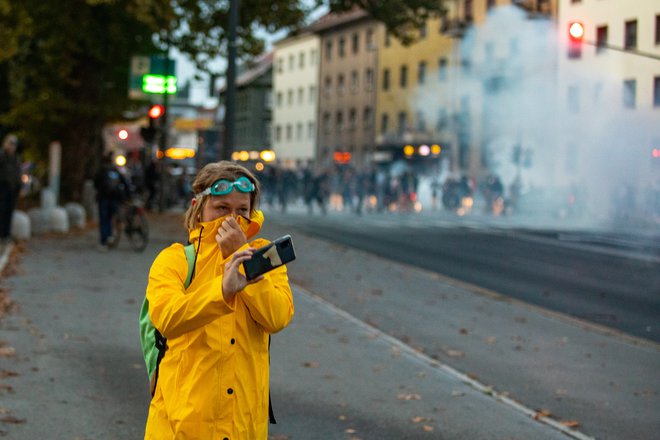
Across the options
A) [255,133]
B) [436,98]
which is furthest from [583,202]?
[255,133]

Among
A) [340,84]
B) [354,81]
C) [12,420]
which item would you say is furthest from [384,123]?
[12,420]

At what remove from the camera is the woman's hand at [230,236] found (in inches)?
144

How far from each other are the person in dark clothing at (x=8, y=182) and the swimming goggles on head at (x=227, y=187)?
15351 mm

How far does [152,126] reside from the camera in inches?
1034

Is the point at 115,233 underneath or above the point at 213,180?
underneath

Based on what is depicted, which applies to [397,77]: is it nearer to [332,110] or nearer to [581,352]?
[332,110]

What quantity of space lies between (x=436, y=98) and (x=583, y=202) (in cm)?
1877

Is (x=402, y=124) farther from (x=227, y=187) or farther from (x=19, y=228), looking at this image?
(x=227, y=187)

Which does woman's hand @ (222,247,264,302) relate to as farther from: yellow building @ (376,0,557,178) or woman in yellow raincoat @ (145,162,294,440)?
yellow building @ (376,0,557,178)

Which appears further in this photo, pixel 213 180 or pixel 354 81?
pixel 354 81

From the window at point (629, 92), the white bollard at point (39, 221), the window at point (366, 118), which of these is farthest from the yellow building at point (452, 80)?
the white bollard at point (39, 221)

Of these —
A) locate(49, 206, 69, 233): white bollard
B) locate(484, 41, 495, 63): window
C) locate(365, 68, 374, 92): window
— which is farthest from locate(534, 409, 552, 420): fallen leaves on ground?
locate(365, 68, 374, 92): window

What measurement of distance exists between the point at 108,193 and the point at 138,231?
831 mm

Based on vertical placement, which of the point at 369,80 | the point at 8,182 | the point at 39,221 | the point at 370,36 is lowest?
the point at 39,221
